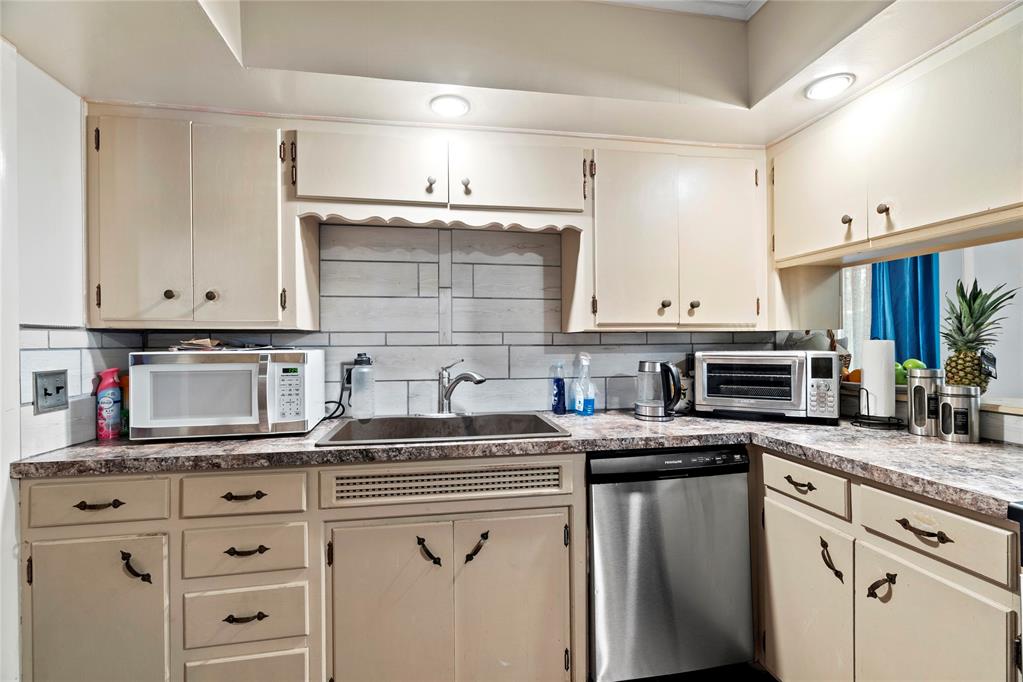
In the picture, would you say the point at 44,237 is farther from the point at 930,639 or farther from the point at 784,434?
the point at 930,639

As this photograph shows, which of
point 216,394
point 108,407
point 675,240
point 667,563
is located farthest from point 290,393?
point 675,240

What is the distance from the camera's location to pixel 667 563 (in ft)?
5.74

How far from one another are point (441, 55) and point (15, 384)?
1.69 meters

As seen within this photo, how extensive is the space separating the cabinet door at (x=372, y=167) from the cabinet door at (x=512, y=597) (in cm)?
129

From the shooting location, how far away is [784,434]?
1762 millimetres

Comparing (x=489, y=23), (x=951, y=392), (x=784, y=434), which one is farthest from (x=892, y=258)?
(x=489, y=23)

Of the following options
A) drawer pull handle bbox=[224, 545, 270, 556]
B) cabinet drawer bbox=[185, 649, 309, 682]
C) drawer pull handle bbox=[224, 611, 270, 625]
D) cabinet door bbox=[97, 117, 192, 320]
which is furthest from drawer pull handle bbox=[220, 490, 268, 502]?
cabinet door bbox=[97, 117, 192, 320]

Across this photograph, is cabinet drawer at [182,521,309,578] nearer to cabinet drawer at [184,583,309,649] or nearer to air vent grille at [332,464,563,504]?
cabinet drawer at [184,583,309,649]

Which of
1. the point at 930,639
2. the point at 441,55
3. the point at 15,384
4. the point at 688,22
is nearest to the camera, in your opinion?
the point at 930,639

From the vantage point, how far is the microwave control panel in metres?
1.78

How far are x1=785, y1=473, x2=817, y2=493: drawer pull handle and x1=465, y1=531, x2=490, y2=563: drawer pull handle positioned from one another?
1.04m

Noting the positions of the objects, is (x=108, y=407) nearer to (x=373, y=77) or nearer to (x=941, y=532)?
(x=373, y=77)

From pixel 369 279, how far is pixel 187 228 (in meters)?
0.71

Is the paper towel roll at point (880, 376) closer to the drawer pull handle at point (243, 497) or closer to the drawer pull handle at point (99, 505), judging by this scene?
the drawer pull handle at point (243, 497)
